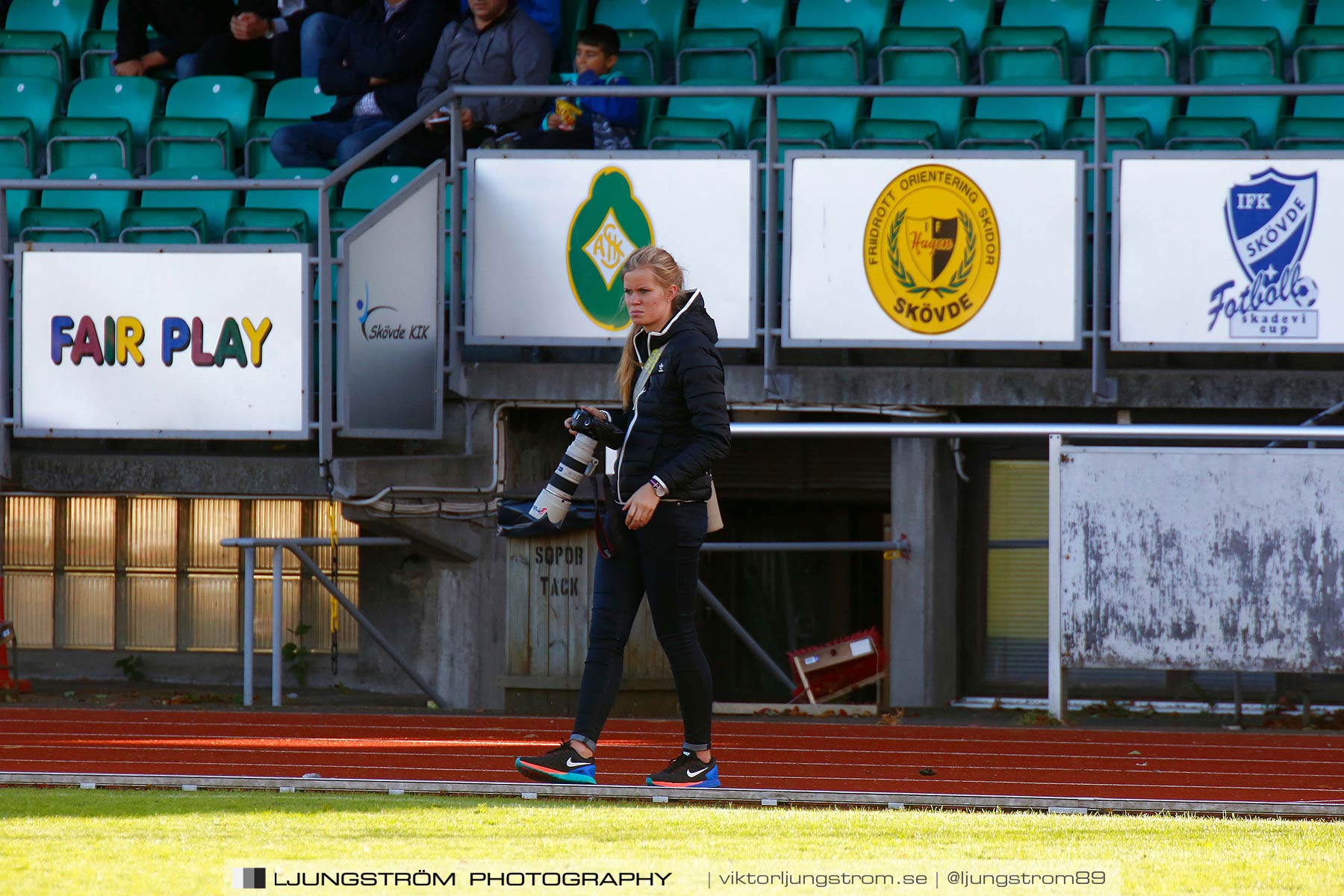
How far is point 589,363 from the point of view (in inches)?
435

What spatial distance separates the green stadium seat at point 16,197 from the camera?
12.2 metres

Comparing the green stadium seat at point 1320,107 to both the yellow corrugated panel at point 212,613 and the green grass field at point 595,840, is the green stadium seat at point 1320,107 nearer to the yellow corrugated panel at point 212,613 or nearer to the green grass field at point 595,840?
the green grass field at point 595,840

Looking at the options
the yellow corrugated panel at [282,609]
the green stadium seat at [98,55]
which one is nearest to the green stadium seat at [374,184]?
the yellow corrugated panel at [282,609]

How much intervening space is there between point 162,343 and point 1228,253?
601cm

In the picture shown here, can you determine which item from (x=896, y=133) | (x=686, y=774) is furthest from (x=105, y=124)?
(x=686, y=774)

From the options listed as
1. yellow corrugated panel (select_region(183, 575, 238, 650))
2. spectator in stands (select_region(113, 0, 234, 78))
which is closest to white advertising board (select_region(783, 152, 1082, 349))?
yellow corrugated panel (select_region(183, 575, 238, 650))

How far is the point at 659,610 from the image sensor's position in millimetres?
6395

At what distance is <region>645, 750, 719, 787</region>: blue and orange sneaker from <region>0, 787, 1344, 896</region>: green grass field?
11.2 inches

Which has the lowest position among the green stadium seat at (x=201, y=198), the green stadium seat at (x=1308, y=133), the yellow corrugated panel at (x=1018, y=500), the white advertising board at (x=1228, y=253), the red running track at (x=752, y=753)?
the red running track at (x=752, y=753)

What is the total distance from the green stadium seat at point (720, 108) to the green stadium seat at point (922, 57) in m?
0.95

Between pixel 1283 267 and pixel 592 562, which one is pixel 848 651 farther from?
pixel 1283 267

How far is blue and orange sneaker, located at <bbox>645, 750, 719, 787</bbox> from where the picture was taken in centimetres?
639

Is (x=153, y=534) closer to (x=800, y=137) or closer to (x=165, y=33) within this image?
(x=165, y=33)

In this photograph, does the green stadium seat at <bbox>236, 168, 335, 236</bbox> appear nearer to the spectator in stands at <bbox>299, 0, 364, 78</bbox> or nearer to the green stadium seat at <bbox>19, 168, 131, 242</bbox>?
the green stadium seat at <bbox>19, 168, 131, 242</bbox>
